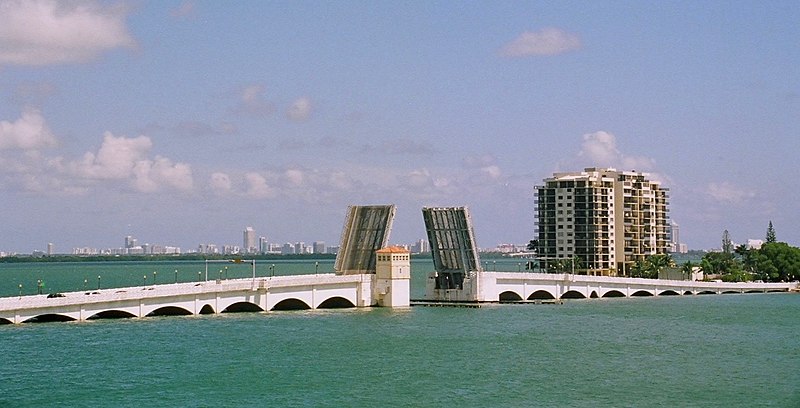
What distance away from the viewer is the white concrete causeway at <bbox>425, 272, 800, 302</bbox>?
119188 millimetres

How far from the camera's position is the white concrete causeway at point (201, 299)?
278ft

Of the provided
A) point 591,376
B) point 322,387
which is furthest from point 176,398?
point 591,376

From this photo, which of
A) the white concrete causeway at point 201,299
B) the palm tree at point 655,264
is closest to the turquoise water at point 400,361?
the white concrete causeway at point 201,299

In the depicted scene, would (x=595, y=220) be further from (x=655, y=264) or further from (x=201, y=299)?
(x=201, y=299)

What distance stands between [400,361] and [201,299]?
30971 millimetres

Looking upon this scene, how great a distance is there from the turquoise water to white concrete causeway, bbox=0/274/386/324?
5.06 ft

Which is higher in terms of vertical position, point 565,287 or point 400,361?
point 565,287

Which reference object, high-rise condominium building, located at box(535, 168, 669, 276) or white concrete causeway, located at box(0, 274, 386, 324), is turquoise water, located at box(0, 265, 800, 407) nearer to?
white concrete causeway, located at box(0, 274, 386, 324)

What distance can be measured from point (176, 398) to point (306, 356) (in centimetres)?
1721

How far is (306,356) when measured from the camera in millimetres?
72938

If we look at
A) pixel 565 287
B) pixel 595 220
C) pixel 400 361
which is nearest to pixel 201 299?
pixel 400 361

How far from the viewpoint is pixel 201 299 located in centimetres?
9719

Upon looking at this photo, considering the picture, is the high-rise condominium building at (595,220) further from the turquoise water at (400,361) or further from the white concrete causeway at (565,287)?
the turquoise water at (400,361)

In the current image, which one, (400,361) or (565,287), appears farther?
(565,287)
